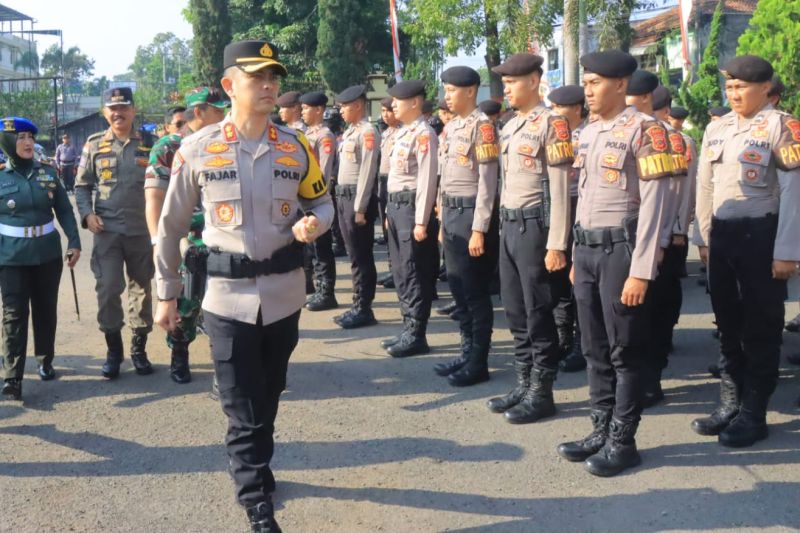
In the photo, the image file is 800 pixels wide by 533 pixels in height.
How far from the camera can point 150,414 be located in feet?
16.5

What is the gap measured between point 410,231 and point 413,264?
0.91ft

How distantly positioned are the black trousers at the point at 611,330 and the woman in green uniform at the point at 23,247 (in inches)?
147

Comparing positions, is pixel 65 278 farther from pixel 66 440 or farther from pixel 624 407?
pixel 624 407

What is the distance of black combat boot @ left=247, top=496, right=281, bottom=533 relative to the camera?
3389mm

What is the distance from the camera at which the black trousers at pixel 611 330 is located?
3.89 m

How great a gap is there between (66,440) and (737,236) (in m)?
4.17

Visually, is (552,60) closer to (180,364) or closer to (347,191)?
(347,191)

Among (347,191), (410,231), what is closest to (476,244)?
(410,231)

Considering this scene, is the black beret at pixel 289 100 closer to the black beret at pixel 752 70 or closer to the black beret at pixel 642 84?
the black beret at pixel 642 84

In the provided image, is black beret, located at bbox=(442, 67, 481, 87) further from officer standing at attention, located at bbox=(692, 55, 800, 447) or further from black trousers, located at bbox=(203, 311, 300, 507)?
black trousers, located at bbox=(203, 311, 300, 507)

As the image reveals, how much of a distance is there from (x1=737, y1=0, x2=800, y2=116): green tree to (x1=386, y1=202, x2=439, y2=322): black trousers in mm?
5817

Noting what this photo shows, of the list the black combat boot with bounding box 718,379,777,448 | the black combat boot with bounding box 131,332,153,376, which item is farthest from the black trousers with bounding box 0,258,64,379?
the black combat boot with bounding box 718,379,777,448

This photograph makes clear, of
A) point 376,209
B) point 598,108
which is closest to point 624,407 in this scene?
point 598,108

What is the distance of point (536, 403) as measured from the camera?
15.6 ft
